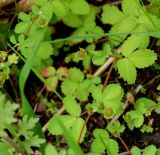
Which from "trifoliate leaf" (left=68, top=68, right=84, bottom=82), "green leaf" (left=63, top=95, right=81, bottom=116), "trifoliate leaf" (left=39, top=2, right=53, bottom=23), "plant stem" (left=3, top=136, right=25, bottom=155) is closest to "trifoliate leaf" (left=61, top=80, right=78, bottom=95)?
"trifoliate leaf" (left=68, top=68, right=84, bottom=82)

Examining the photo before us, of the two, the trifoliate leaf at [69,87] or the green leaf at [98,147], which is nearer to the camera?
the green leaf at [98,147]

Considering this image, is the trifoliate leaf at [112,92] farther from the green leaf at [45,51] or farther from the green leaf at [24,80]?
the green leaf at [45,51]

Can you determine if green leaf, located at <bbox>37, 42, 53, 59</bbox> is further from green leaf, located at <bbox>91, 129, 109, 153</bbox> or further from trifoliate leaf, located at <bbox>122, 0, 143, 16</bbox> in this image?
green leaf, located at <bbox>91, 129, 109, 153</bbox>

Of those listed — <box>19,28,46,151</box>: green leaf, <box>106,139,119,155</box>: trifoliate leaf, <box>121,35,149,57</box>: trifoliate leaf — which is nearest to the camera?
<box>19,28,46,151</box>: green leaf

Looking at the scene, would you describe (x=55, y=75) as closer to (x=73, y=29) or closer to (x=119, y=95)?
(x=73, y=29)

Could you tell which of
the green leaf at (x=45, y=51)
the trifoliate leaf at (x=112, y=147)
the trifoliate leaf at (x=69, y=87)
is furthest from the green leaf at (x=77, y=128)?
the green leaf at (x=45, y=51)

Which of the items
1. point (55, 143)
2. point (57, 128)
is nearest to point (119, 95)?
point (57, 128)

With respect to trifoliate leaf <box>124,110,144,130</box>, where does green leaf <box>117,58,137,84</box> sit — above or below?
above
